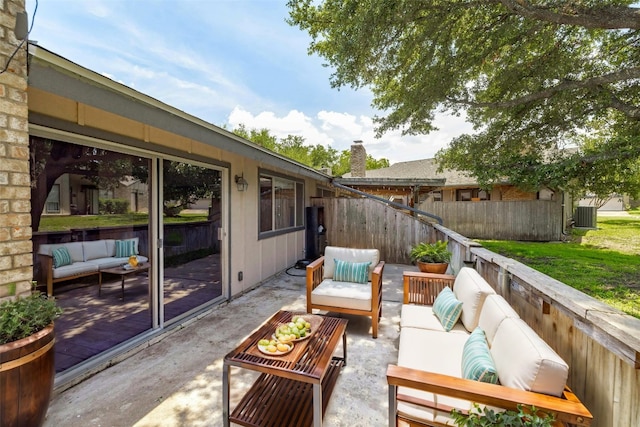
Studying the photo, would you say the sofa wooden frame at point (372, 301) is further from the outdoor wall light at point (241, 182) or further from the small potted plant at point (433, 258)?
the outdoor wall light at point (241, 182)

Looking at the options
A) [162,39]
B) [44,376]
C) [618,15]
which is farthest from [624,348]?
[162,39]

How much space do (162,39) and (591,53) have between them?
1031cm

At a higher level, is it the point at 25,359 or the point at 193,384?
the point at 25,359

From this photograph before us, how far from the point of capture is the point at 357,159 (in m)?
13.5

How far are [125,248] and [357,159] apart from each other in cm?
1077

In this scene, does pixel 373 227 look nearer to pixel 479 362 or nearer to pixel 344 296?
pixel 344 296

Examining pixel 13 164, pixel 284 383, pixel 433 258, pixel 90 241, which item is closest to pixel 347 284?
pixel 433 258

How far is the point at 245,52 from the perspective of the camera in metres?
8.49

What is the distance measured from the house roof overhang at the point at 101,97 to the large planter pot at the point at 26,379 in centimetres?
160

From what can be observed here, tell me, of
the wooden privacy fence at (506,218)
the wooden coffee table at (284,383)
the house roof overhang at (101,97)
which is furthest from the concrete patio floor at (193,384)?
the wooden privacy fence at (506,218)

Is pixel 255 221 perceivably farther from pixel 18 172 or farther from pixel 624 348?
pixel 624 348

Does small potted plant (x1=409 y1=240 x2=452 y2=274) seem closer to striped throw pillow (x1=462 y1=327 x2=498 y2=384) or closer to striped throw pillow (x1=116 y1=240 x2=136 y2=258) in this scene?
striped throw pillow (x1=462 y1=327 x2=498 y2=384)

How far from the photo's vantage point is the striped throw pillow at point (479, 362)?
1638mm

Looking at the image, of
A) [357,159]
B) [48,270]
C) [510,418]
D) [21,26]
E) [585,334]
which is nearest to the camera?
[510,418]
